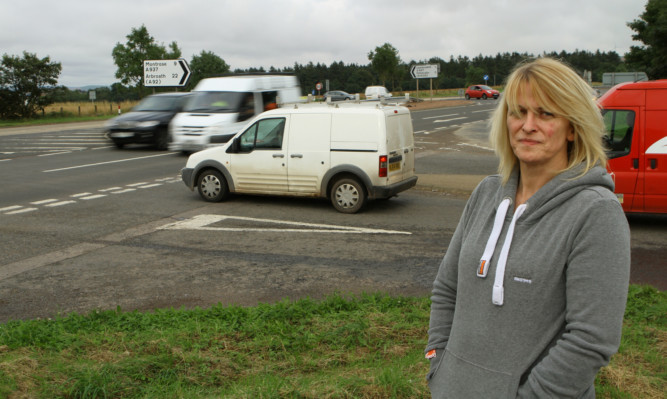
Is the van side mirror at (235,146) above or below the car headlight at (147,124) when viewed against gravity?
below

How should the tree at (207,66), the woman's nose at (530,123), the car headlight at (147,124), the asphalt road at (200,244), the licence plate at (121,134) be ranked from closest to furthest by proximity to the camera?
the woman's nose at (530,123)
the asphalt road at (200,244)
the car headlight at (147,124)
the licence plate at (121,134)
the tree at (207,66)

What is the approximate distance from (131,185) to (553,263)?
13660 mm

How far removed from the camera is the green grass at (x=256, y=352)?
151 inches

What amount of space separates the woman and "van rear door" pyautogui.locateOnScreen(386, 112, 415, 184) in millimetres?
8882

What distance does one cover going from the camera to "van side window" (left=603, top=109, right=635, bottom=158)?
30.8 ft

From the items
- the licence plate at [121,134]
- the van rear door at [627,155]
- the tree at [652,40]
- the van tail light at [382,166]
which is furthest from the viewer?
the tree at [652,40]

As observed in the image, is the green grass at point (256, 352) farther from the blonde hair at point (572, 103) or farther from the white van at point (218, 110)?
the white van at point (218, 110)

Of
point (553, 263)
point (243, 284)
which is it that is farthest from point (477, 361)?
point (243, 284)

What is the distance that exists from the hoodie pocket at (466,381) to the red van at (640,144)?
820 centimetres

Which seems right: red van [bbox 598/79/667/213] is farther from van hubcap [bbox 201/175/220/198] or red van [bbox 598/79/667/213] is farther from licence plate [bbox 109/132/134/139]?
licence plate [bbox 109/132/134/139]

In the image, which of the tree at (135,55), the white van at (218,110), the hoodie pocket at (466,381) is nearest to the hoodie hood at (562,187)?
the hoodie pocket at (466,381)

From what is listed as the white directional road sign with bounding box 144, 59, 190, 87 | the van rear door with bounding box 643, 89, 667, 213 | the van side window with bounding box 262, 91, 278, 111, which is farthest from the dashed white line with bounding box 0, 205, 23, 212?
the white directional road sign with bounding box 144, 59, 190, 87

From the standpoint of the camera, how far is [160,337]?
15.7 feet

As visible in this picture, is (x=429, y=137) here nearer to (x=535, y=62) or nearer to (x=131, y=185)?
(x=131, y=185)
